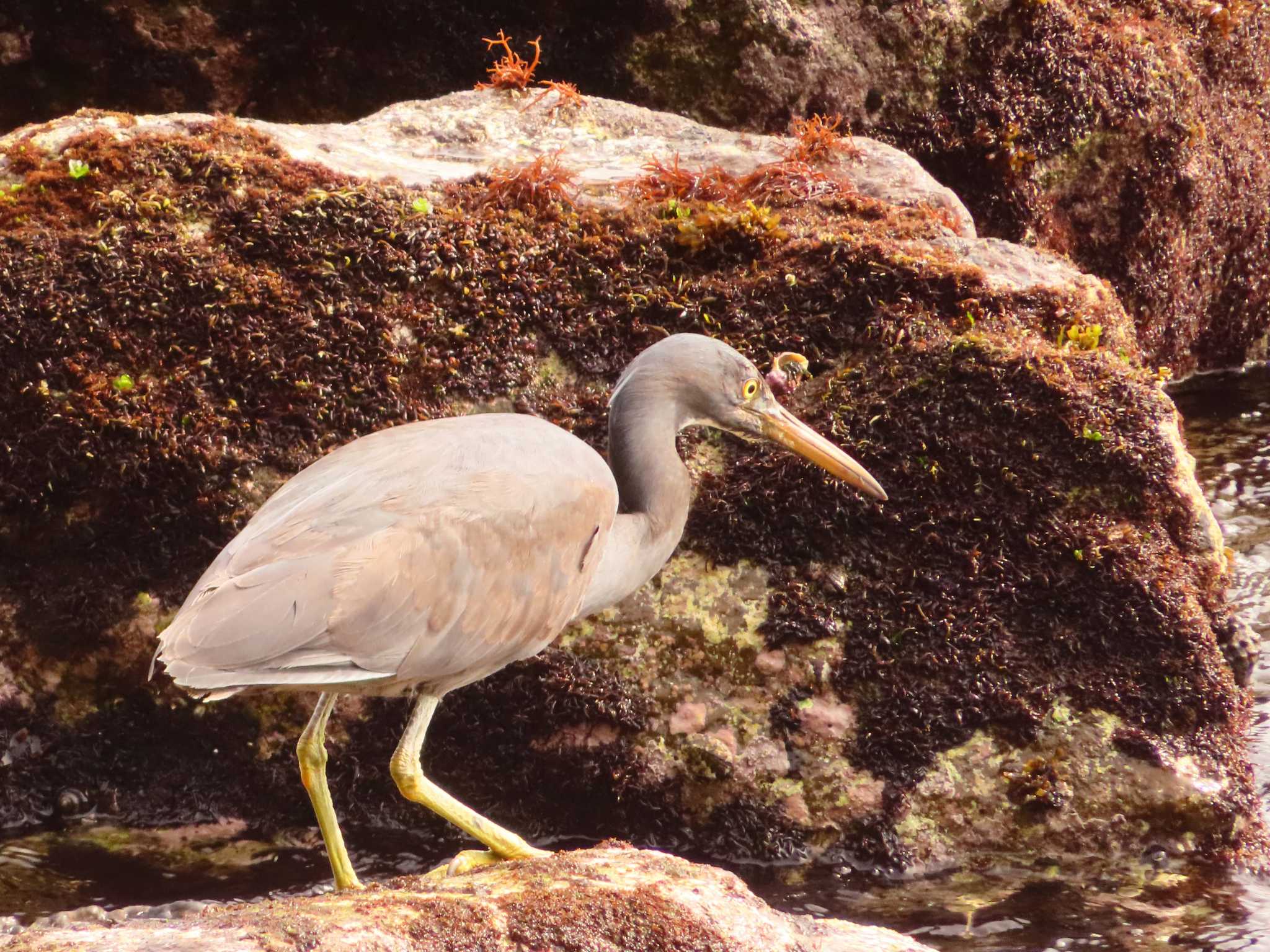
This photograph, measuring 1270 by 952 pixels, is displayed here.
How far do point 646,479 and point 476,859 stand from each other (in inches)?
51.2

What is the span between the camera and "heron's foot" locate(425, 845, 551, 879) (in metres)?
Result: 3.73

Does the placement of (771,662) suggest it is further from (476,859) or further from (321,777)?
(321,777)

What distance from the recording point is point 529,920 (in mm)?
3082

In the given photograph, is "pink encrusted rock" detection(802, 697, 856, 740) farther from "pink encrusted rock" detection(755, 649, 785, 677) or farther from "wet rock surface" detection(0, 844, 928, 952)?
"wet rock surface" detection(0, 844, 928, 952)

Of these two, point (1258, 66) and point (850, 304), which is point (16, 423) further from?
point (1258, 66)

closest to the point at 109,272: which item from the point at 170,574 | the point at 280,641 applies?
the point at 170,574

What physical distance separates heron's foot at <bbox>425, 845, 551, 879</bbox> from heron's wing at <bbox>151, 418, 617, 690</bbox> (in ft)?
1.66

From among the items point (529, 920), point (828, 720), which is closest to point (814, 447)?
point (828, 720)

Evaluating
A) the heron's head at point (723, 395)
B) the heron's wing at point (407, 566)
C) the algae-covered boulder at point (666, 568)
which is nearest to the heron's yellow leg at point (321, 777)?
the heron's wing at point (407, 566)

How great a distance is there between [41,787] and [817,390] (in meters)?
3.19

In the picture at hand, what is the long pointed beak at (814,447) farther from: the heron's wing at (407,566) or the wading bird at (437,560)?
the heron's wing at (407,566)

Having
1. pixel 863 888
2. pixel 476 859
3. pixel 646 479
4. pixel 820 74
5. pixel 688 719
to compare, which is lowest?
pixel 863 888

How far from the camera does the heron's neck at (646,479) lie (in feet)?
14.3

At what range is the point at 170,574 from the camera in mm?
4820
